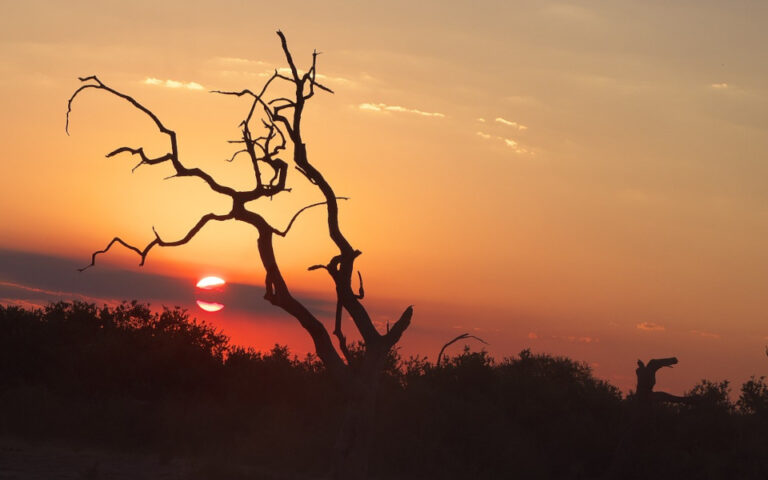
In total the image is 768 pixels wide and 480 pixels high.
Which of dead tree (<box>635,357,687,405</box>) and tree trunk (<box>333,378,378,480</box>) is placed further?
dead tree (<box>635,357,687,405</box>)

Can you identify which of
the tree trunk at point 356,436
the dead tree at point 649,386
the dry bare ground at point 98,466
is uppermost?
the dead tree at point 649,386

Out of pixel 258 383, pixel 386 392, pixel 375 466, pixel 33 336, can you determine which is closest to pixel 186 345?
pixel 258 383

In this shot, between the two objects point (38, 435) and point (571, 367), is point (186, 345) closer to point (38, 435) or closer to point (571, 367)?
point (38, 435)

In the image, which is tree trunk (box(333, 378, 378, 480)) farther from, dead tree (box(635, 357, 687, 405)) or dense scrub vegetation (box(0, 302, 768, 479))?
dead tree (box(635, 357, 687, 405))

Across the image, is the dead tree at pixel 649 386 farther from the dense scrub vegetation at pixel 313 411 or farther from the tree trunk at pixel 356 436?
the tree trunk at pixel 356 436

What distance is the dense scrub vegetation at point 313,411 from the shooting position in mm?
22375

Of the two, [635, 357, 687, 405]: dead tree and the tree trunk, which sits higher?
[635, 357, 687, 405]: dead tree

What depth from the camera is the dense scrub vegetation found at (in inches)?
881

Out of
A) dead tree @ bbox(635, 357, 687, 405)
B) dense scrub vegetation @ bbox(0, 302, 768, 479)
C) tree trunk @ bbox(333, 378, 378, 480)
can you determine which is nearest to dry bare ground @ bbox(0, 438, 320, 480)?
dense scrub vegetation @ bbox(0, 302, 768, 479)

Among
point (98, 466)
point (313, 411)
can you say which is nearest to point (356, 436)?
point (98, 466)

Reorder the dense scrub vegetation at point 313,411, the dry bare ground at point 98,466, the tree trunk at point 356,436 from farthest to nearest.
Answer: the dense scrub vegetation at point 313,411, the dry bare ground at point 98,466, the tree trunk at point 356,436

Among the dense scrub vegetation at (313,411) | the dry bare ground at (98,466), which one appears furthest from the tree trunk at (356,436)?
the dense scrub vegetation at (313,411)

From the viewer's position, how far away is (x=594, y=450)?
79.5 ft

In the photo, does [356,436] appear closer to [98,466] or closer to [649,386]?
[98,466]
